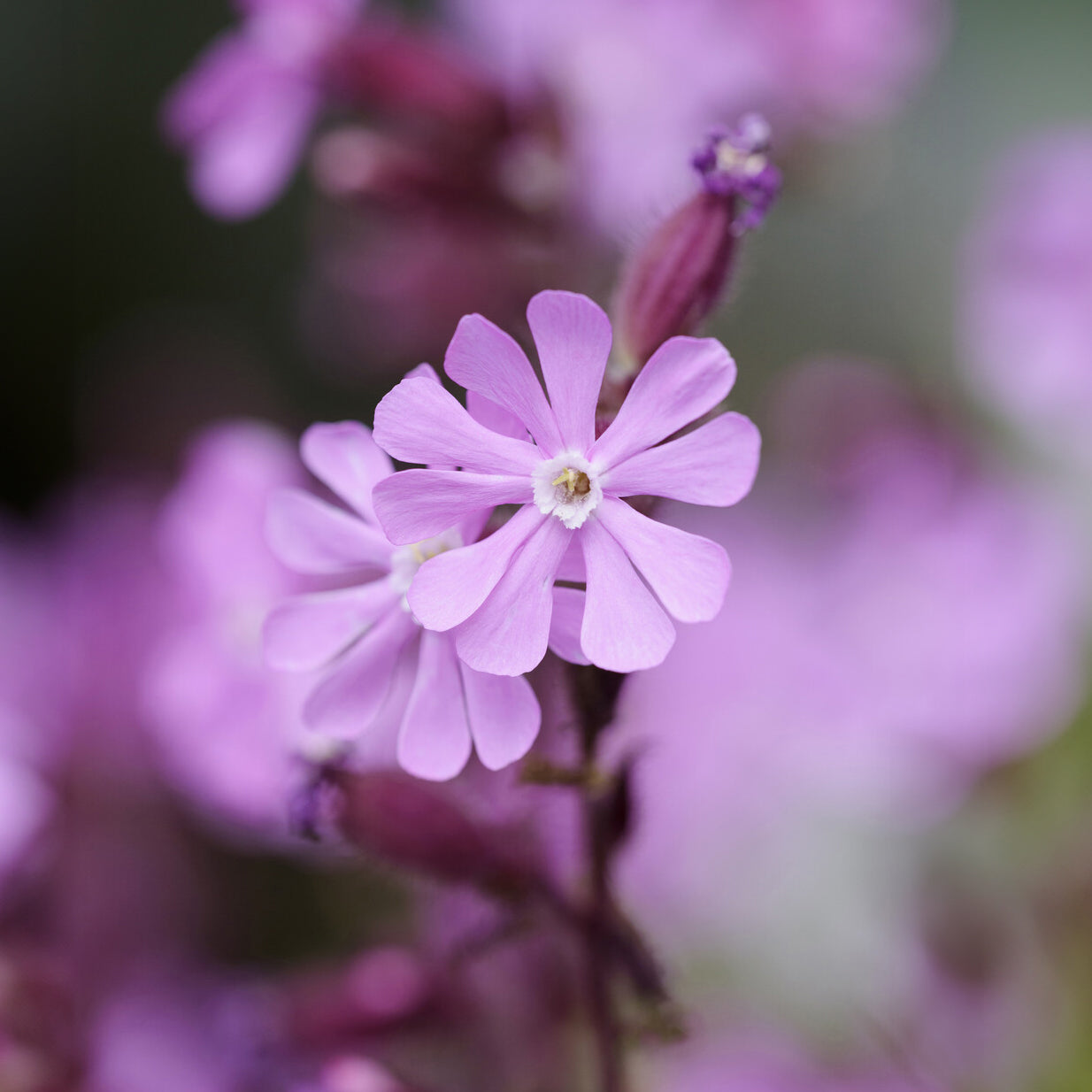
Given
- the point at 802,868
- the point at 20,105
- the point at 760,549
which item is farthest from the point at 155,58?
the point at 802,868

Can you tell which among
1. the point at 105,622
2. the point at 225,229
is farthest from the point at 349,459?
the point at 225,229

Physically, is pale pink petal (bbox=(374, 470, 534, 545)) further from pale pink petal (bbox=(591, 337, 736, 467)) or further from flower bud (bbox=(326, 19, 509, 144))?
flower bud (bbox=(326, 19, 509, 144))

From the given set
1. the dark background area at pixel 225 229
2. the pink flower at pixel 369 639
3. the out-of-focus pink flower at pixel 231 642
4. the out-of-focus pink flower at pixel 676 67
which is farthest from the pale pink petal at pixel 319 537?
the dark background area at pixel 225 229

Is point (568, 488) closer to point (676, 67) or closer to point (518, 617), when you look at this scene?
point (518, 617)

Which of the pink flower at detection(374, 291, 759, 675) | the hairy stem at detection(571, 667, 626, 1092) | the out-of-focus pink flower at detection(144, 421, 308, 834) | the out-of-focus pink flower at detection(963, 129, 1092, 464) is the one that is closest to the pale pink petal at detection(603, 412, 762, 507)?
the pink flower at detection(374, 291, 759, 675)

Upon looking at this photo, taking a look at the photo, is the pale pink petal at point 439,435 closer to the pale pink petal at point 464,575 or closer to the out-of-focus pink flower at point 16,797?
the pale pink petal at point 464,575

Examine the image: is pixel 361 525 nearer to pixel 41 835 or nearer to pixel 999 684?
pixel 41 835

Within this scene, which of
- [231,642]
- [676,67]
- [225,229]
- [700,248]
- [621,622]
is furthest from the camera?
[225,229]
